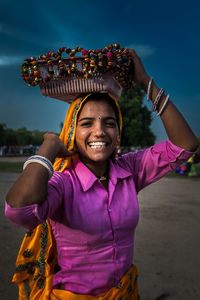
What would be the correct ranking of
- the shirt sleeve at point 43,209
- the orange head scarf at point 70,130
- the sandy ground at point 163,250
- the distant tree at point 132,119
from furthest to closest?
the distant tree at point 132,119
the sandy ground at point 163,250
the orange head scarf at point 70,130
the shirt sleeve at point 43,209

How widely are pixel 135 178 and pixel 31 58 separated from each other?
3.76 ft

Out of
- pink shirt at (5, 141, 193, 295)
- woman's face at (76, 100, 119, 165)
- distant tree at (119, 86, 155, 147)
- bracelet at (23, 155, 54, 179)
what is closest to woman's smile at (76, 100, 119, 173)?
woman's face at (76, 100, 119, 165)

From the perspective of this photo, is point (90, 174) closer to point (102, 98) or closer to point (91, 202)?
point (91, 202)

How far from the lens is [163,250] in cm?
428

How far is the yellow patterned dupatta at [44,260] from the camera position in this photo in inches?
66.7

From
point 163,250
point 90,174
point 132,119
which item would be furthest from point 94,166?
point 132,119

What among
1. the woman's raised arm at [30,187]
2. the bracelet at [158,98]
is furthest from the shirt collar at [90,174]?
the bracelet at [158,98]

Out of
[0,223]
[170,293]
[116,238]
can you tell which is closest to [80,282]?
[116,238]

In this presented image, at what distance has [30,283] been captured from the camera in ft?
5.95

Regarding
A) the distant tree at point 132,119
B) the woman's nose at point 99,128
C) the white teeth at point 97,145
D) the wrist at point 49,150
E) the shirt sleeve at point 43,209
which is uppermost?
the distant tree at point 132,119

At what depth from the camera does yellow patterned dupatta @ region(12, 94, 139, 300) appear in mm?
1695

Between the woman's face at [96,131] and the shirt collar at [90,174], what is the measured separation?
0.09 meters

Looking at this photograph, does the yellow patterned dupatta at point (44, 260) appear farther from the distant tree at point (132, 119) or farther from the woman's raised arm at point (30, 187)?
the distant tree at point (132, 119)

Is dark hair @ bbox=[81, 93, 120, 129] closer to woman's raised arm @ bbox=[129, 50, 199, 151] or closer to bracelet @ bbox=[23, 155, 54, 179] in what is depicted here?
woman's raised arm @ bbox=[129, 50, 199, 151]
